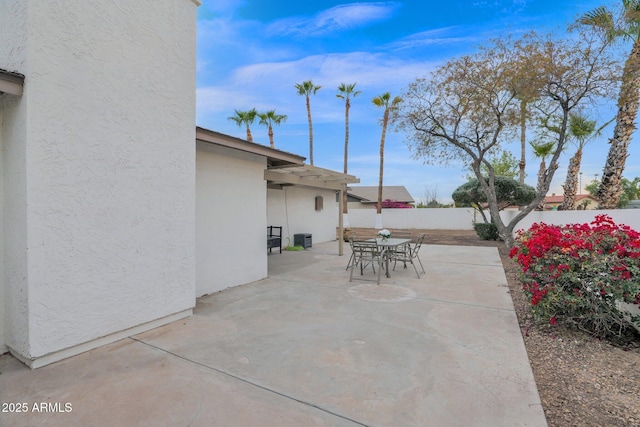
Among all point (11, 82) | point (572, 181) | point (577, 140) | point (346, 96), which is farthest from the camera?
point (346, 96)

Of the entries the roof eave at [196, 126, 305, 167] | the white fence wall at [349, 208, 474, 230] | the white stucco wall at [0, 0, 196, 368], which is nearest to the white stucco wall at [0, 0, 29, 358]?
the white stucco wall at [0, 0, 196, 368]

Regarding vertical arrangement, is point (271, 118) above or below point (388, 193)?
above

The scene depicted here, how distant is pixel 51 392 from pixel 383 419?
2.61 m

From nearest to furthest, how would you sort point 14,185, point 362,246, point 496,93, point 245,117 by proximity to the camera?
1. point 14,185
2. point 362,246
3. point 496,93
4. point 245,117

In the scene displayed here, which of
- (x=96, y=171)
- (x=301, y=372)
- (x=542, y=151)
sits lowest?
(x=301, y=372)

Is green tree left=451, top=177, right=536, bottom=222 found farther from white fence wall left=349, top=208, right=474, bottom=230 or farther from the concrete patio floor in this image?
the concrete patio floor

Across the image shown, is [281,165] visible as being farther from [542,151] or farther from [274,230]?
[542,151]

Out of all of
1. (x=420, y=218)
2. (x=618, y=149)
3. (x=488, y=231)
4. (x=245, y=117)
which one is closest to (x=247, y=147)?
(x=488, y=231)

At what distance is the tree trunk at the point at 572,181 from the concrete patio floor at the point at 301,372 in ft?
45.5

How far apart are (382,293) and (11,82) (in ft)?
17.6

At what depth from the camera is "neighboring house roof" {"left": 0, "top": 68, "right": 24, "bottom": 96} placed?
2.54 metres

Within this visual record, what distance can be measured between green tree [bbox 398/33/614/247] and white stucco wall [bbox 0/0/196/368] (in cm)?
807

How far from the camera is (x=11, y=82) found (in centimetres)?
260

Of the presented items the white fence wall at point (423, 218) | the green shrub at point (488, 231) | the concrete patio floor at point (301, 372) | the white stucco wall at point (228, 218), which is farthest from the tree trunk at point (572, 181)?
the white stucco wall at point (228, 218)
